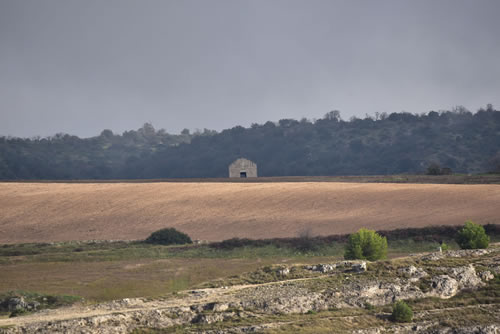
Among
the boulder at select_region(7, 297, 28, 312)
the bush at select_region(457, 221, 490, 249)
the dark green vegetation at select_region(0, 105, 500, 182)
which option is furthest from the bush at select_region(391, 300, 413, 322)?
the dark green vegetation at select_region(0, 105, 500, 182)

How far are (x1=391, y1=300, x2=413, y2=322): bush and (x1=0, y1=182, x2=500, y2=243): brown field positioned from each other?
101 ft

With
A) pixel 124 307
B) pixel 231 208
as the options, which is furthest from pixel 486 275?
pixel 231 208

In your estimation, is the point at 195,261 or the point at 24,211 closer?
the point at 195,261

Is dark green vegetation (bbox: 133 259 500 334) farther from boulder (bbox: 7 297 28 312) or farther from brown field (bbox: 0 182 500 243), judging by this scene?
brown field (bbox: 0 182 500 243)

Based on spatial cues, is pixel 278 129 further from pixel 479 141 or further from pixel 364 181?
pixel 364 181

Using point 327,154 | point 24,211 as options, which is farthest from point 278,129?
point 24,211

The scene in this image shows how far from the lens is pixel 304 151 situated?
518 ft

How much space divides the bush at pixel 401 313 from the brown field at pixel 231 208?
30.7 metres

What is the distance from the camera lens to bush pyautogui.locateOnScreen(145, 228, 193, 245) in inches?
2092

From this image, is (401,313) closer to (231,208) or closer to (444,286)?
(444,286)

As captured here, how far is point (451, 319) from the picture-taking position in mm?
24625

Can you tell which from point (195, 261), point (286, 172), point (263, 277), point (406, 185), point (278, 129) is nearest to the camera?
point (263, 277)

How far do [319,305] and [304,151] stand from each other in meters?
134

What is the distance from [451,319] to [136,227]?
41920 millimetres
